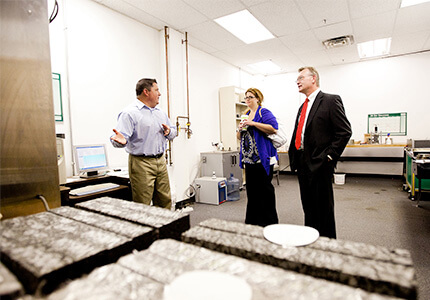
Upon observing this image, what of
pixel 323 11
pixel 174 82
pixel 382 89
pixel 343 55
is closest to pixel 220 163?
pixel 174 82

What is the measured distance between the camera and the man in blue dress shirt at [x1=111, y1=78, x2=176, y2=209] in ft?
7.23

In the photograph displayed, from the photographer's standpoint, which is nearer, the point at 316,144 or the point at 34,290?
the point at 34,290

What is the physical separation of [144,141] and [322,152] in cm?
146

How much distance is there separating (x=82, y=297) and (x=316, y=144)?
1832mm

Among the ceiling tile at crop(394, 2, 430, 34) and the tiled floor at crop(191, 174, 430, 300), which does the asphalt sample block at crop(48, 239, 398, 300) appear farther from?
the ceiling tile at crop(394, 2, 430, 34)

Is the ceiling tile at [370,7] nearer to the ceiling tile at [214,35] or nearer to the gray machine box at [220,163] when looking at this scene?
the ceiling tile at [214,35]

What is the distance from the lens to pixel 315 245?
1.98 ft

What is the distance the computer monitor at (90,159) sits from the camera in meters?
2.46

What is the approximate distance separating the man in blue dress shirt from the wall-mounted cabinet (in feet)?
9.24

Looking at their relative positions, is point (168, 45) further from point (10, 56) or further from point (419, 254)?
point (419, 254)

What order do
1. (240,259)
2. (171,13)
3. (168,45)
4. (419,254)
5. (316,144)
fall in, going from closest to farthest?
1. (240,259)
2. (316,144)
3. (419,254)
4. (171,13)
5. (168,45)

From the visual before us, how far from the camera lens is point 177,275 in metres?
0.49

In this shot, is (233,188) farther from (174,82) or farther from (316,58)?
(316,58)

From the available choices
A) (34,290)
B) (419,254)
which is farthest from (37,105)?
(419,254)
